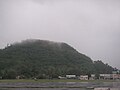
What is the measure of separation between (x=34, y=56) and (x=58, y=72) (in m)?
44.7

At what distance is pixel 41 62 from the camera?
154 m

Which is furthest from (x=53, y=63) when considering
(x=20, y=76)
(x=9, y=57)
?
(x=20, y=76)

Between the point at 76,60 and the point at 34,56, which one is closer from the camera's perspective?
the point at 34,56

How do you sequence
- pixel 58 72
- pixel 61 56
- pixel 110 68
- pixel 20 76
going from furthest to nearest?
pixel 110 68
pixel 61 56
pixel 58 72
pixel 20 76

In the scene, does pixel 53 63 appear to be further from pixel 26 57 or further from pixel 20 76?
pixel 20 76

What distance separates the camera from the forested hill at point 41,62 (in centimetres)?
12068

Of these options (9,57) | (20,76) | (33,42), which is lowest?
(20,76)

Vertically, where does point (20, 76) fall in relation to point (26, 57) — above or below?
below

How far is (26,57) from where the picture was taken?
161000 millimetres

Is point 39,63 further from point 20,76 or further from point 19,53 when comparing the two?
point 20,76

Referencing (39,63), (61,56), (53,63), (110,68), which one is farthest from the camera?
(110,68)

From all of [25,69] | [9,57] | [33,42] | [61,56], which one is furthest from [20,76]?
[33,42]

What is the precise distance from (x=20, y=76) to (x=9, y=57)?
129 feet

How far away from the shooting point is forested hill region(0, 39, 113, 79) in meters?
121
